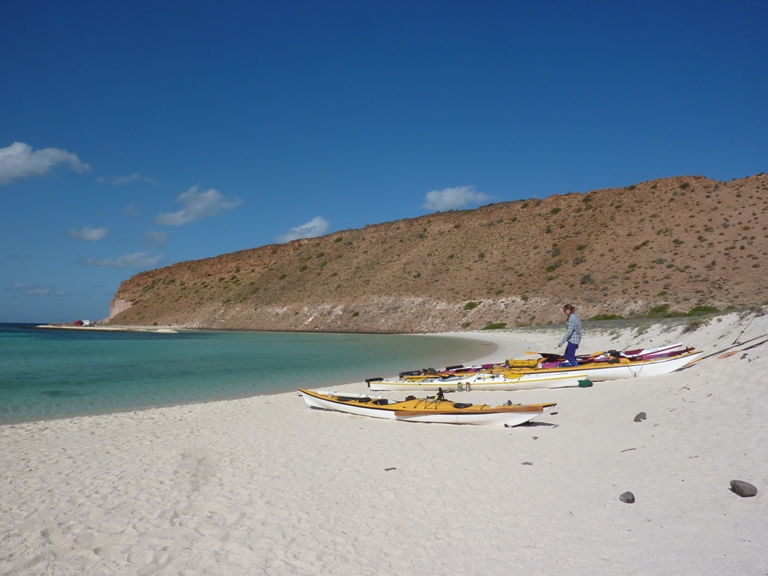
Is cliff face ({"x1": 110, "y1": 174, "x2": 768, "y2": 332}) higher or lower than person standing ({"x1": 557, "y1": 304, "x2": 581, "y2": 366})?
higher

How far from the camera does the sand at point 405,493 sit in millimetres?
4383

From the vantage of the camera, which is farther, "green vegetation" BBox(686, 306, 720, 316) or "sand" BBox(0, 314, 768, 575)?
"green vegetation" BBox(686, 306, 720, 316)

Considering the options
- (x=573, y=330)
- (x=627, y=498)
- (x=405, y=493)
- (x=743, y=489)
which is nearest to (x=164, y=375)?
(x=573, y=330)

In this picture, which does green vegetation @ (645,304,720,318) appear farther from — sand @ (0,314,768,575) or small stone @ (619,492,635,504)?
small stone @ (619,492,635,504)

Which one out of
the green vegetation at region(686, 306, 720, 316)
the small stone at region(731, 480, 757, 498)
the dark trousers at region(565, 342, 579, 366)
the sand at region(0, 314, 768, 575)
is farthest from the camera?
the green vegetation at region(686, 306, 720, 316)

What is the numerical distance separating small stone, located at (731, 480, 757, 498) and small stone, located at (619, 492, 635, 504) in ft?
2.96

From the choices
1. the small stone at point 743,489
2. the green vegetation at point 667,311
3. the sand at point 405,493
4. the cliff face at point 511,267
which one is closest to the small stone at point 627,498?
the sand at point 405,493

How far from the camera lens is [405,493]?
6.02 meters

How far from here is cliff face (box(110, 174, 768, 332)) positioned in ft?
129

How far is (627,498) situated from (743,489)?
1.02 m

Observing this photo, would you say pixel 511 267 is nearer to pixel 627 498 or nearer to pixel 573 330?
pixel 573 330

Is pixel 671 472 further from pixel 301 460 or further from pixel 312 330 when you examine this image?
pixel 312 330

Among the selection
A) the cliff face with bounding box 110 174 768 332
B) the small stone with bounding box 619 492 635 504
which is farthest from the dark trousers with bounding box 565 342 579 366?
the cliff face with bounding box 110 174 768 332

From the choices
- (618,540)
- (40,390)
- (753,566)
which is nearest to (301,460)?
(618,540)
